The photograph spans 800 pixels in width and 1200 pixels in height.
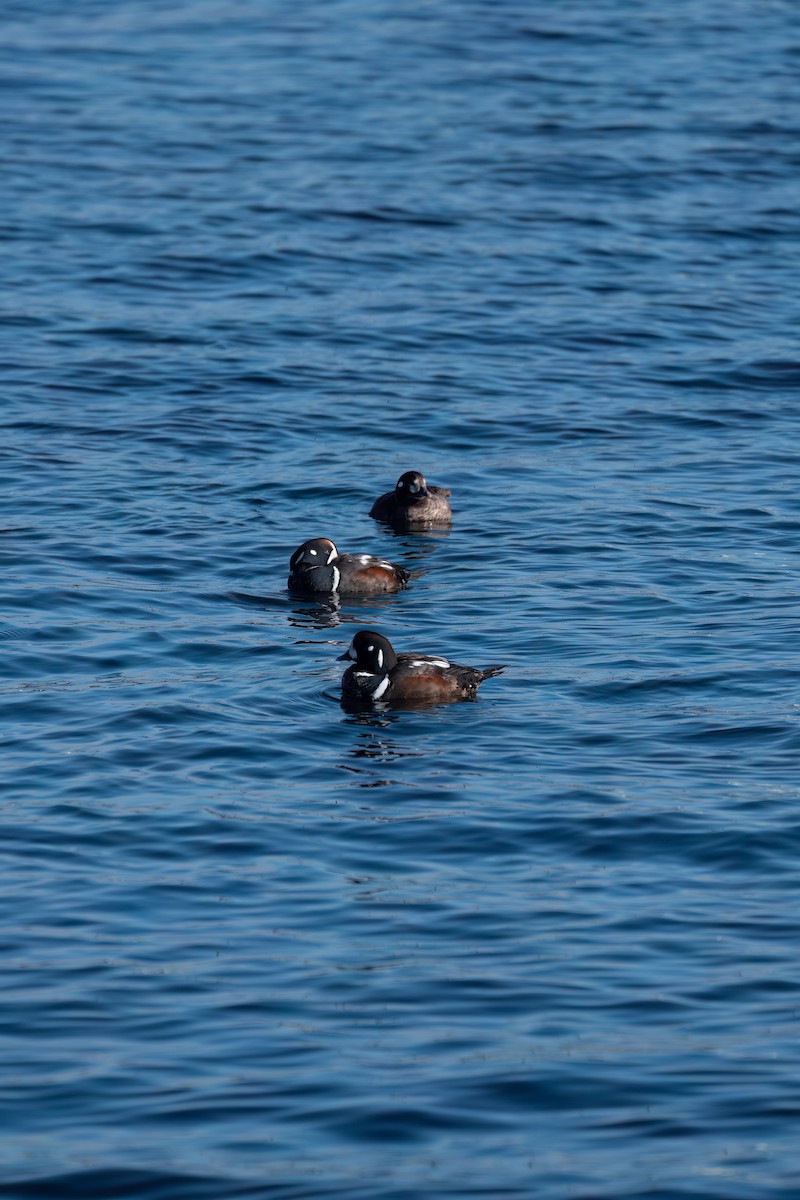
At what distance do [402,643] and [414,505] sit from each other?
11.8 ft

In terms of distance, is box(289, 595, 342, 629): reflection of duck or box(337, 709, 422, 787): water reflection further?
box(289, 595, 342, 629): reflection of duck

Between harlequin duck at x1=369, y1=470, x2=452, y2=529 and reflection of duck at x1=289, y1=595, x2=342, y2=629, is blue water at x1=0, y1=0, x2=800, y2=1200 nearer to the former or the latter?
reflection of duck at x1=289, y1=595, x2=342, y2=629

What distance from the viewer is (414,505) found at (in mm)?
20953

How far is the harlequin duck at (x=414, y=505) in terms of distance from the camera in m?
20.8

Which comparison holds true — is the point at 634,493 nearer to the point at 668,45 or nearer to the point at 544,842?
the point at 544,842

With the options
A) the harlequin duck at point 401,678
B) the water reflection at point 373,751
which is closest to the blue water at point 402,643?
the water reflection at point 373,751

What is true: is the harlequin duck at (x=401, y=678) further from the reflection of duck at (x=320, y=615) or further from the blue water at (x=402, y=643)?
the reflection of duck at (x=320, y=615)

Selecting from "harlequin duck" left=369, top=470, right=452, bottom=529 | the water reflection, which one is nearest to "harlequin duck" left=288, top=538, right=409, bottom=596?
"harlequin duck" left=369, top=470, right=452, bottom=529

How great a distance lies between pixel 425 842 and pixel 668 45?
121 feet

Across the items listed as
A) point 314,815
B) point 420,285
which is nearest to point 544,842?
point 314,815

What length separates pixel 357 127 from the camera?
38.9m

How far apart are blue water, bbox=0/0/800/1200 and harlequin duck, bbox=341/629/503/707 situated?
9.2 inches

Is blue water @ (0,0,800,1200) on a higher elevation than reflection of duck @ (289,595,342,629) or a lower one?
higher

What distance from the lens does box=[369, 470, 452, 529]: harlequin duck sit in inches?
818
